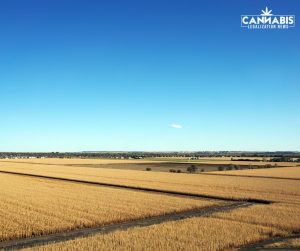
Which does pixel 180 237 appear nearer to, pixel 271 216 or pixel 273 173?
pixel 271 216

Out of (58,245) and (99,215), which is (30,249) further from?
(99,215)

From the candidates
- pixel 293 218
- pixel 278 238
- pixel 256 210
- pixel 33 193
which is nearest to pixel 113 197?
pixel 33 193

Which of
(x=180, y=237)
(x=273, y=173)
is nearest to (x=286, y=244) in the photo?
(x=180, y=237)

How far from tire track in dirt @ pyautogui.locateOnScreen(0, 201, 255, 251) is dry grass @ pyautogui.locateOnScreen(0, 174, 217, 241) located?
61 cm

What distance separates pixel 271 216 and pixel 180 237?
8.30m

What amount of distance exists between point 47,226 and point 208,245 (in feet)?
28.4

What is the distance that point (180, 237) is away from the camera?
742 inches

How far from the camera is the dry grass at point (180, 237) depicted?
1702 centimetres

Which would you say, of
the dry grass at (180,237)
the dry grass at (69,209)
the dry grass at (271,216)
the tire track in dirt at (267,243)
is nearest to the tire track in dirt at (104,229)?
the dry grass at (69,209)

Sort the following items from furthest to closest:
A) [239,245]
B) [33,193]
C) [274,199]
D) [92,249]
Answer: [33,193]
[274,199]
[239,245]
[92,249]

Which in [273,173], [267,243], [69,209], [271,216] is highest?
[273,173]

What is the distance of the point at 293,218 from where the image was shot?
23.9 m

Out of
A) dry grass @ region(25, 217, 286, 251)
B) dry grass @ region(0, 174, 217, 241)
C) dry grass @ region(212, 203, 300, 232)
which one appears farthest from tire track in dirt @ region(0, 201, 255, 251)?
dry grass @ region(212, 203, 300, 232)

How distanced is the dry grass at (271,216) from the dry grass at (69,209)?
3.82 metres
